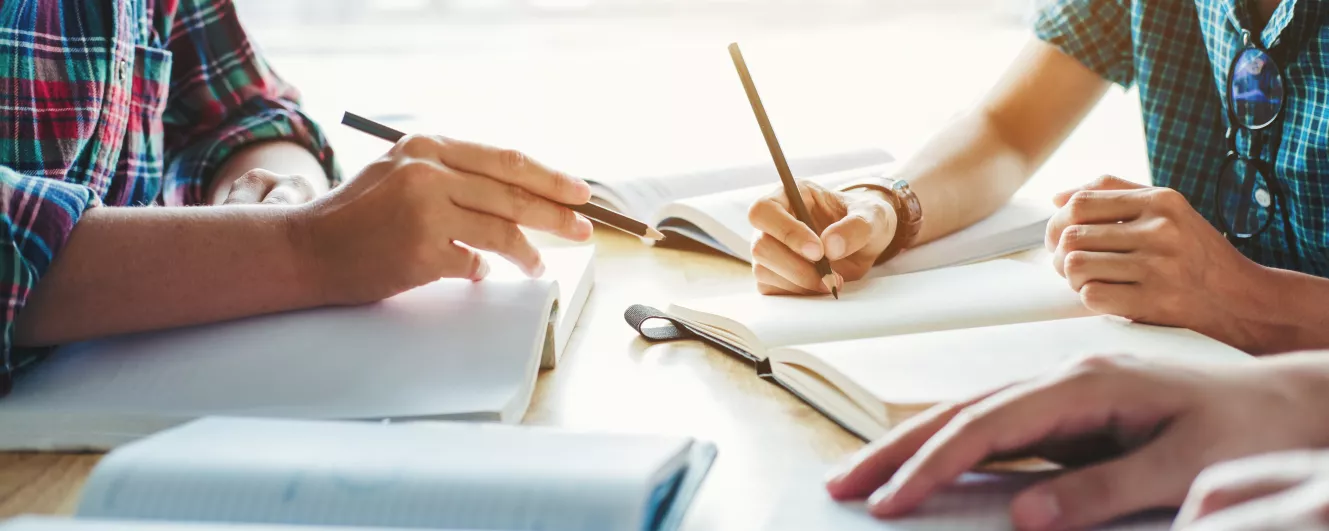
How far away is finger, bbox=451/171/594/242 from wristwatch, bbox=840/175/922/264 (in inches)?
14.2

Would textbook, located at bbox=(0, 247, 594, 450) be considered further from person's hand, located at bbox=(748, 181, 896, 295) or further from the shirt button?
the shirt button

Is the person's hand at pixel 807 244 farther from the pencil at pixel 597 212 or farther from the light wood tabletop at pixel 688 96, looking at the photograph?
the light wood tabletop at pixel 688 96

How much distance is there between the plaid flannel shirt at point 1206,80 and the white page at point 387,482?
0.77m

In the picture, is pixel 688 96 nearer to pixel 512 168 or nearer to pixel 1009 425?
pixel 512 168

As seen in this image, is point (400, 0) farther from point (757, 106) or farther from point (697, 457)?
point (697, 457)

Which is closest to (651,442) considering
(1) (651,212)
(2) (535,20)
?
(1) (651,212)

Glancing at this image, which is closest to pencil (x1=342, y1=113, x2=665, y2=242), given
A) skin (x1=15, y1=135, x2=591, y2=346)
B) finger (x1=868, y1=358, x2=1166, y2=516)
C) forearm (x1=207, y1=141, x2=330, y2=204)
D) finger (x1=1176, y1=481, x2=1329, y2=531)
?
skin (x1=15, y1=135, x2=591, y2=346)

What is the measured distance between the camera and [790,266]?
878mm

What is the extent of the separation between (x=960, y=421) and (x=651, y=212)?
73 cm

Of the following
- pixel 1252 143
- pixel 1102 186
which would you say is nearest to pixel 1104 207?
pixel 1102 186

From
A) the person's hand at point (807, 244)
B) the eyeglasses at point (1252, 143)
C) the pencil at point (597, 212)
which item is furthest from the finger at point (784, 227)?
the eyeglasses at point (1252, 143)

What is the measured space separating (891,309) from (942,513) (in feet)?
1.10

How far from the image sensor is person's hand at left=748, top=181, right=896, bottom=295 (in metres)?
0.88

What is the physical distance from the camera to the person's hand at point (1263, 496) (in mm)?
376
